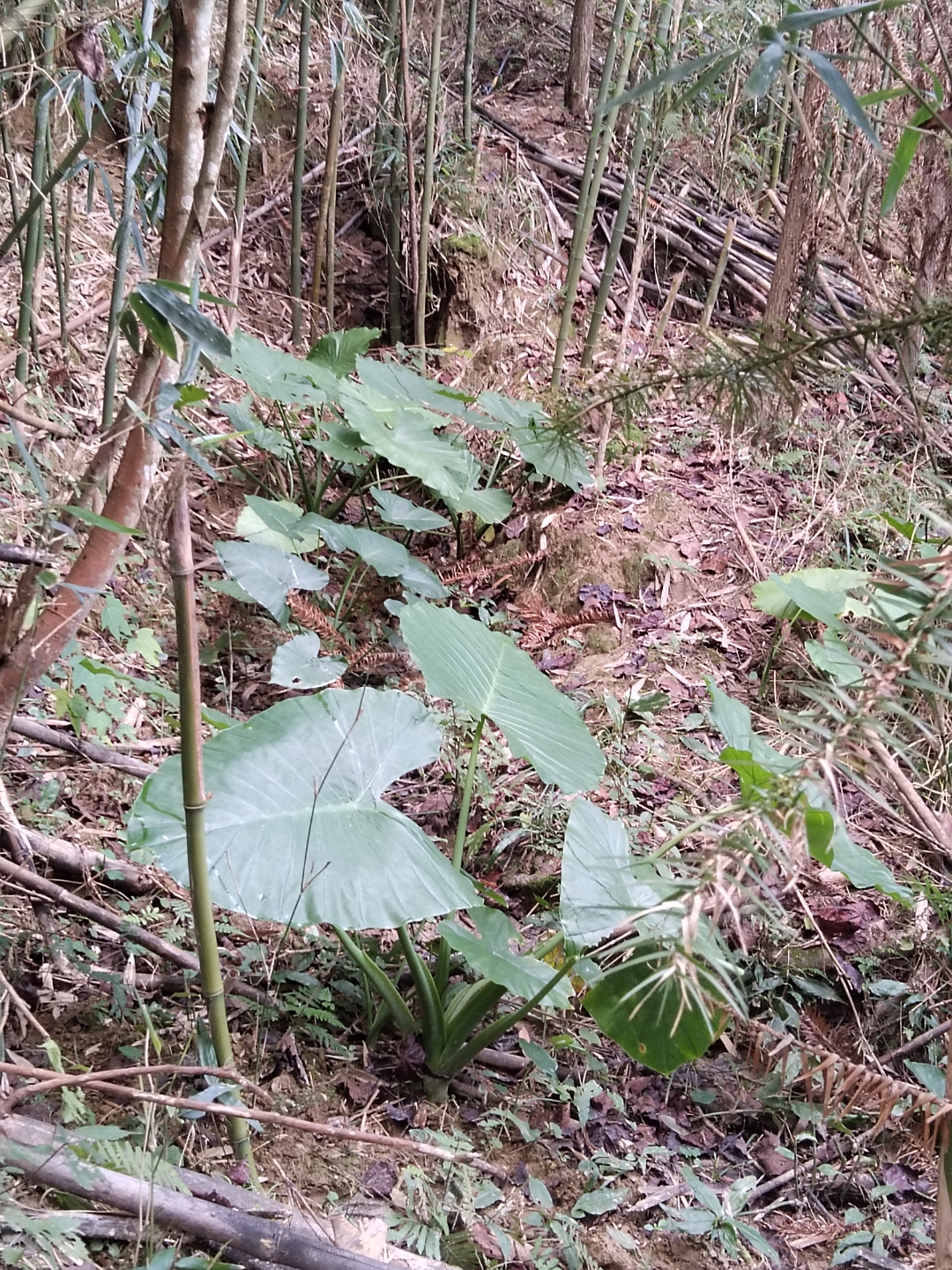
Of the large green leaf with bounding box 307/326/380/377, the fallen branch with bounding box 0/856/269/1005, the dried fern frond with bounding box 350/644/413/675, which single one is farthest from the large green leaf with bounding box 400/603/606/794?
the large green leaf with bounding box 307/326/380/377

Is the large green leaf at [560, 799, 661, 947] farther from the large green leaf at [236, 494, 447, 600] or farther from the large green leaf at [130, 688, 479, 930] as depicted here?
Answer: the large green leaf at [236, 494, 447, 600]

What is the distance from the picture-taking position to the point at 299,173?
3152 millimetres

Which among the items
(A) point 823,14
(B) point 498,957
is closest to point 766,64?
(A) point 823,14

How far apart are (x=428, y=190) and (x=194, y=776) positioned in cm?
294

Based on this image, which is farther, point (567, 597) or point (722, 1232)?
point (567, 597)

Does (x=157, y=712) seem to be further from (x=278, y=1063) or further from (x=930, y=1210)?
(x=930, y=1210)

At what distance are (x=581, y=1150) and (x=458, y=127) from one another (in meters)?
4.02

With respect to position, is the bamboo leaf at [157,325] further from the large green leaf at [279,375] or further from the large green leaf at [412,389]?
the large green leaf at [412,389]

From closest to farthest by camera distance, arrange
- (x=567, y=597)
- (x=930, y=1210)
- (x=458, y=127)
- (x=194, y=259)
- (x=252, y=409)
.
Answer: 1. (x=194, y=259)
2. (x=930, y=1210)
3. (x=567, y=597)
4. (x=252, y=409)
5. (x=458, y=127)

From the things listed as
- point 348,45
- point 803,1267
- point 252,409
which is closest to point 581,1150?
point 803,1267

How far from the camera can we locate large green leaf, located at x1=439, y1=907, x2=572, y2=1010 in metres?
1.24

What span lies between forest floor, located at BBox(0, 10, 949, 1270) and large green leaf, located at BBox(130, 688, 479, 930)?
0.18 meters

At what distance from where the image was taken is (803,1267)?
1.31m

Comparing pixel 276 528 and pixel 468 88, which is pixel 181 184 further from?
pixel 468 88
